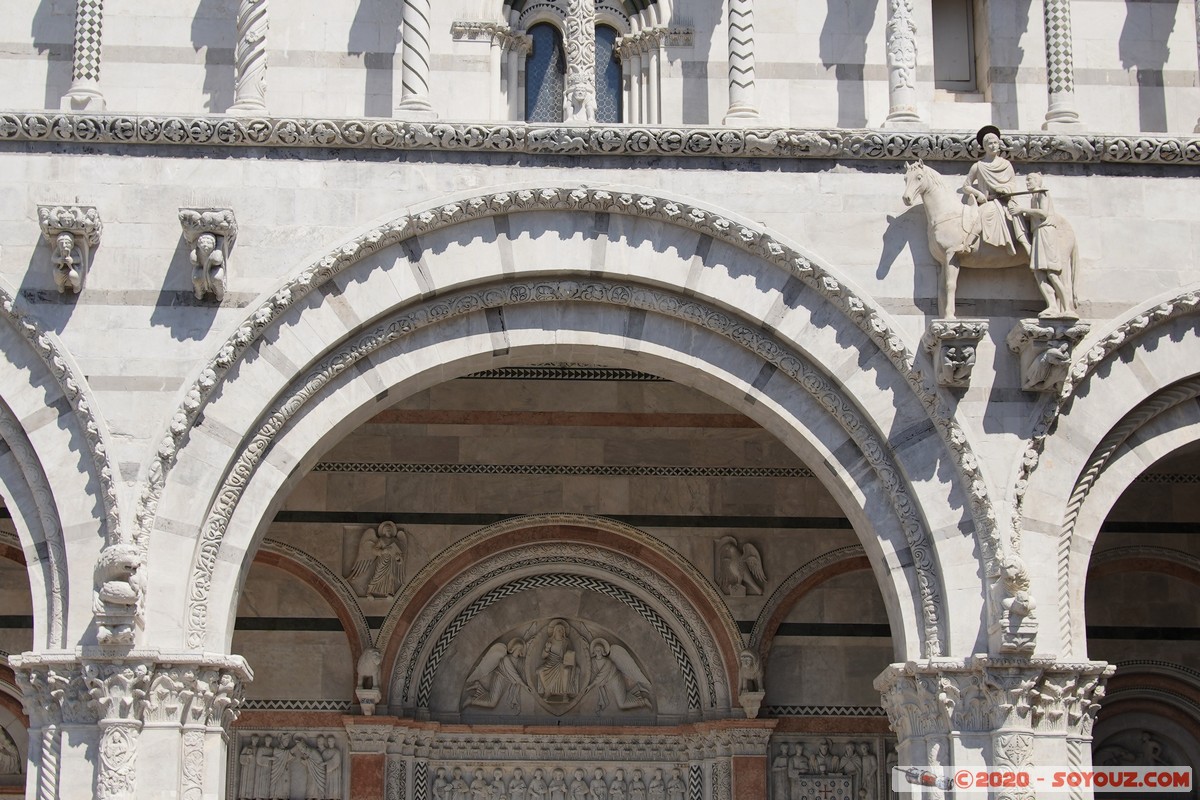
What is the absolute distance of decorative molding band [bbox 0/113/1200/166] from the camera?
45.2ft

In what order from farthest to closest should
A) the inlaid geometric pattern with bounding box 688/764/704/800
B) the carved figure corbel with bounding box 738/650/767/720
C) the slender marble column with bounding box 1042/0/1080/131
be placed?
the inlaid geometric pattern with bounding box 688/764/704/800
the carved figure corbel with bounding box 738/650/767/720
the slender marble column with bounding box 1042/0/1080/131

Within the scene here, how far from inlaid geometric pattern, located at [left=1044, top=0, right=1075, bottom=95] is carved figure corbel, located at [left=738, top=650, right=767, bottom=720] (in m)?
5.37

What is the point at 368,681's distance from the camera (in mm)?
15906

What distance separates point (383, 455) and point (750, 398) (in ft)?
13.7

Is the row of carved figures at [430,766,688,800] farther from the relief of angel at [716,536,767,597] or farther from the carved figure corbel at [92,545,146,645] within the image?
the carved figure corbel at [92,545,146,645]

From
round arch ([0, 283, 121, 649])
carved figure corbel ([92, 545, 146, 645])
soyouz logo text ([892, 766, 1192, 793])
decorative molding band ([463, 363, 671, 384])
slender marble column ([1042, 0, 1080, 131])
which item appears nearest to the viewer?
carved figure corbel ([92, 545, 146, 645])

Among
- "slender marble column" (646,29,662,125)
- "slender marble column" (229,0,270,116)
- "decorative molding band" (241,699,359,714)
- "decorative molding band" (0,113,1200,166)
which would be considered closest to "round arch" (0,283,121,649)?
"decorative molding band" (0,113,1200,166)

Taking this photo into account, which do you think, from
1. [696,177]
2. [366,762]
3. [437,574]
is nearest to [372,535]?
[437,574]

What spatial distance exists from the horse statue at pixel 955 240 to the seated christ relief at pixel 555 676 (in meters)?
4.76

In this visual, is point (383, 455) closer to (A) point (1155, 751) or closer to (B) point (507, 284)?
(B) point (507, 284)

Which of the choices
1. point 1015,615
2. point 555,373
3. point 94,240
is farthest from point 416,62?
point 1015,615

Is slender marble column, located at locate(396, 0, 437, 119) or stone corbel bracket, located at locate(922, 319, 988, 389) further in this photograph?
slender marble column, located at locate(396, 0, 437, 119)

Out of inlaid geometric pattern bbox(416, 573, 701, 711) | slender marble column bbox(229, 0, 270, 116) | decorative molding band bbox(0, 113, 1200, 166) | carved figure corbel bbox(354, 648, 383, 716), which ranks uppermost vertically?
slender marble column bbox(229, 0, 270, 116)

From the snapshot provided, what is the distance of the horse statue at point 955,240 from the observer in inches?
538
